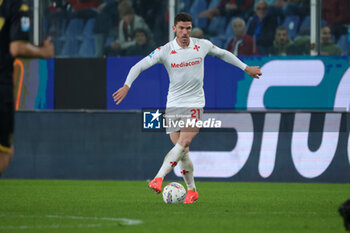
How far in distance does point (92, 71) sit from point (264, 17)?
136 inches

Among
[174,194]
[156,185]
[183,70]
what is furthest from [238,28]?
[156,185]

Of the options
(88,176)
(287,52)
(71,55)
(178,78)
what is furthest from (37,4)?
(178,78)

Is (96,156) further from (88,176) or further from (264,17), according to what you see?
(264,17)

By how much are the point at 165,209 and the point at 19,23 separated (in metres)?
3.05

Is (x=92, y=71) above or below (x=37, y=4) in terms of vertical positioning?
below

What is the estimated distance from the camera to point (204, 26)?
15.2m

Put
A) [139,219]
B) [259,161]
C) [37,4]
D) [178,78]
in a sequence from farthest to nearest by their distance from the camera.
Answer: [37,4] → [259,161] → [178,78] → [139,219]

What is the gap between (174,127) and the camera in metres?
10.2

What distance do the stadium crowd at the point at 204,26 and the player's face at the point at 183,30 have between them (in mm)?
5065

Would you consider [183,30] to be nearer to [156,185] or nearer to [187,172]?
[187,172]

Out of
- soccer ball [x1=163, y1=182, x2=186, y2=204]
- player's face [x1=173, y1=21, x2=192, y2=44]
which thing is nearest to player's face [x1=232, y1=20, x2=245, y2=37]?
player's face [x1=173, y1=21, x2=192, y2=44]

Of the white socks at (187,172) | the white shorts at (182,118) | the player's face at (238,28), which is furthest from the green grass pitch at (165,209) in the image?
the player's face at (238,28)

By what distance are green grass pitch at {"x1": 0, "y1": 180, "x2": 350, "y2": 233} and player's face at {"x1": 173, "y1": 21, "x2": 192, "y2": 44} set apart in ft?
6.56

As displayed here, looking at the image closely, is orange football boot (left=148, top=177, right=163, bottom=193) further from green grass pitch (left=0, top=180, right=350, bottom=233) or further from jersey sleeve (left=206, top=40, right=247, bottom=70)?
jersey sleeve (left=206, top=40, right=247, bottom=70)
